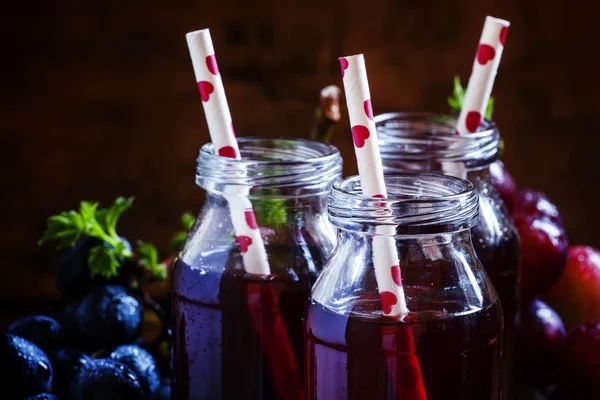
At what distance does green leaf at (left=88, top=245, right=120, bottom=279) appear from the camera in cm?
81

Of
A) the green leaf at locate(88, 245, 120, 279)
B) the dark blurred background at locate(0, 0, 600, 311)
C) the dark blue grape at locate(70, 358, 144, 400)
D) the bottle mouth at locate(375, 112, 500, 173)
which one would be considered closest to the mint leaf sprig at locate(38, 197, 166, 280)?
the green leaf at locate(88, 245, 120, 279)

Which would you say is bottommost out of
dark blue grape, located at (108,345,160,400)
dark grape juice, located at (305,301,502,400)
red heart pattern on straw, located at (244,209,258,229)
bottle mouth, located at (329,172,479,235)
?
dark blue grape, located at (108,345,160,400)

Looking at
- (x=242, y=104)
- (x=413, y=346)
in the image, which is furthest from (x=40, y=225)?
Result: (x=413, y=346)

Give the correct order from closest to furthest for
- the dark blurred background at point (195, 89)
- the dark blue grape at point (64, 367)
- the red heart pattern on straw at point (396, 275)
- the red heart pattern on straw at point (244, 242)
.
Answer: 1. the red heart pattern on straw at point (396, 275)
2. the red heart pattern on straw at point (244, 242)
3. the dark blue grape at point (64, 367)
4. the dark blurred background at point (195, 89)

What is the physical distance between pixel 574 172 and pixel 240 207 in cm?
116

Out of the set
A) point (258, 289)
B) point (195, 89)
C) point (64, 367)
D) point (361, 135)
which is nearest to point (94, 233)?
point (64, 367)

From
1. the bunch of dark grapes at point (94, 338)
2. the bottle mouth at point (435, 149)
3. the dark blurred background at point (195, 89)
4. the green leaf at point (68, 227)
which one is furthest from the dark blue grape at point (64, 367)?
the dark blurred background at point (195, 89)

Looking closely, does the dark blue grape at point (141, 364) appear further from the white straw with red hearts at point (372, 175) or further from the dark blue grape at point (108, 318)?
the white straw with red hearts at point (372, 175)

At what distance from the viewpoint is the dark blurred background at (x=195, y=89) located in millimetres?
1568

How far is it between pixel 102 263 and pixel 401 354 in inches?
13.5

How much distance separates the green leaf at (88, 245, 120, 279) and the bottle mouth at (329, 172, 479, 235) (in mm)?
289

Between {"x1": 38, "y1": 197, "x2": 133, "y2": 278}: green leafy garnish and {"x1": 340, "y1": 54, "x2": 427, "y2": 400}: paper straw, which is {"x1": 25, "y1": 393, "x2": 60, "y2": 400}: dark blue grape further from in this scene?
{"x1": 340, "y1": 54, "x2": 427, "y2": 400}: paper straw

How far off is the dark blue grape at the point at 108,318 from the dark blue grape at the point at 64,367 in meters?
0.02

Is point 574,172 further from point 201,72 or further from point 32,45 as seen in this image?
point 201,72
